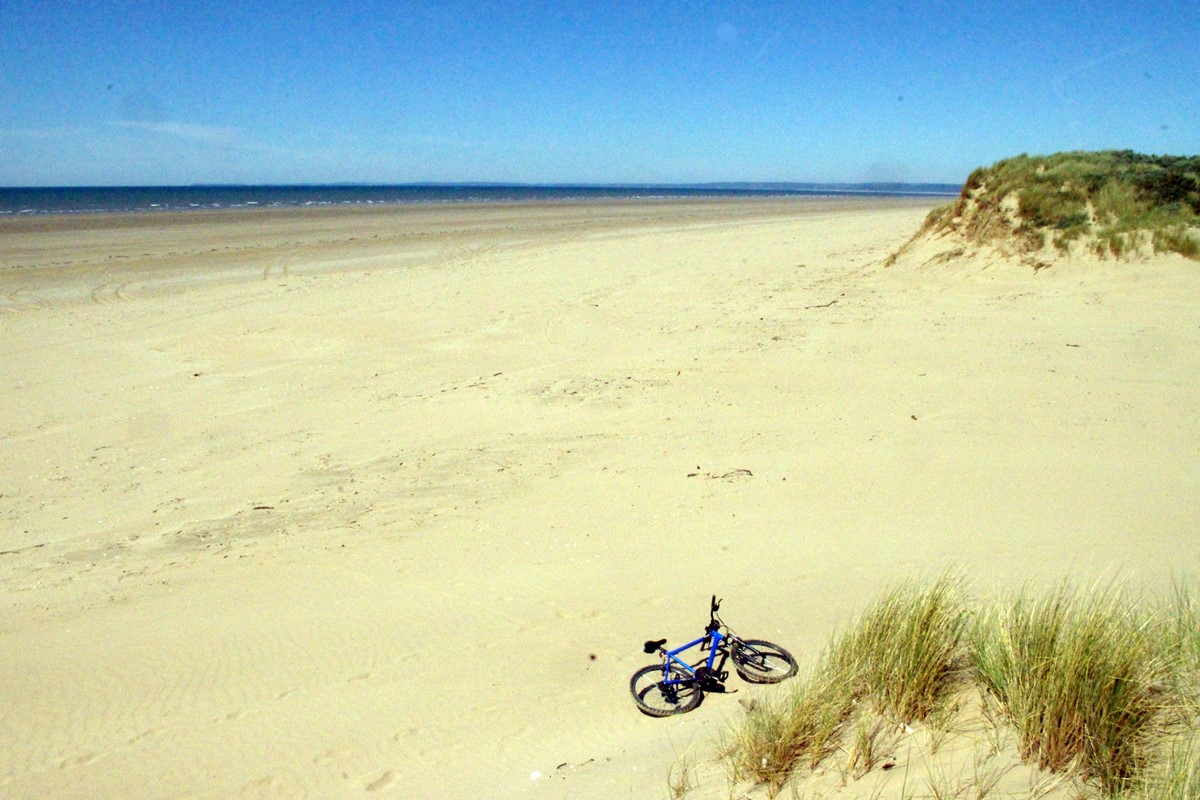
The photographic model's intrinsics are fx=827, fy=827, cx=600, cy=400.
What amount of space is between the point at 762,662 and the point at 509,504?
2853 millimetres

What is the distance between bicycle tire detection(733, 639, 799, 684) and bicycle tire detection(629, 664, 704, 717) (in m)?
0.29

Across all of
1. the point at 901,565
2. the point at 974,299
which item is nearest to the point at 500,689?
the point at 901,565

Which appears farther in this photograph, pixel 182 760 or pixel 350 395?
pixel 350 395

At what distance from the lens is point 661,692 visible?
4.24 meters

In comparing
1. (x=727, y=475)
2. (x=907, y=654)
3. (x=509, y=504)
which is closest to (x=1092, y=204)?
(x=727, y=475)

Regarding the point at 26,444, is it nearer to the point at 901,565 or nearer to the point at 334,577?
the point at 334,577

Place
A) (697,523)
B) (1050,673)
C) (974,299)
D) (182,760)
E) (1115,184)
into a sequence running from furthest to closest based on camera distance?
(1115,184)
(974,299)
(697,523)
(182,760)
(1050,673)

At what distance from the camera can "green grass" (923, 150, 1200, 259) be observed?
47.5ft

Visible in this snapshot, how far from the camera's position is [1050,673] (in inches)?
125

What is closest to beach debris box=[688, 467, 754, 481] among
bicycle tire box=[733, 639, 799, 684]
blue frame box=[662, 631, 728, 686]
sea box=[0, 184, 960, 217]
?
bicycle tire box=[733, 639, 799, 684]

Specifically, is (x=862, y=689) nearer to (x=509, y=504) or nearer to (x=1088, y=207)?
(x=509, y=504)

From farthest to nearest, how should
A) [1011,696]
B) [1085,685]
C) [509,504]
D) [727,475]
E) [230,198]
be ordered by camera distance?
[230,198] < [727,475] < [509,504] < [1011,696] < [1085,685]

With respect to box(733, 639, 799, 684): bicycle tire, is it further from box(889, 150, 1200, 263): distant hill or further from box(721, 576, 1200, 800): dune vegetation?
box(889, 150, 1200, 263): distant hill

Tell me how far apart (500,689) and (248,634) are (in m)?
1.63
